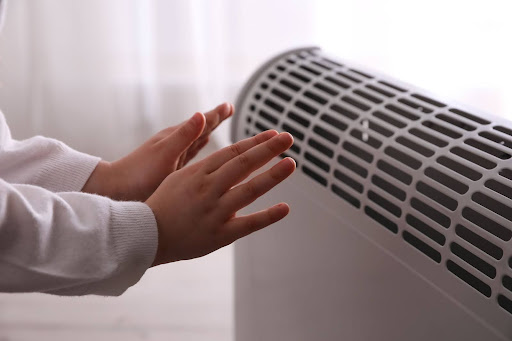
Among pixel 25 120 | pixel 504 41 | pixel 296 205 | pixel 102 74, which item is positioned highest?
pixel 296 205

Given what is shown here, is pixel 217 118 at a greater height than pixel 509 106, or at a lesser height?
greater

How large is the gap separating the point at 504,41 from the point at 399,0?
0.30 meters

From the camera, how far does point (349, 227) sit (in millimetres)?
651

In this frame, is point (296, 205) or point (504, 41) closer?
point (296, 205)

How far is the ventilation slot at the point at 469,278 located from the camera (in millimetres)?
513

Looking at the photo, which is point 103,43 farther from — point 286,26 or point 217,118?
point 217,118

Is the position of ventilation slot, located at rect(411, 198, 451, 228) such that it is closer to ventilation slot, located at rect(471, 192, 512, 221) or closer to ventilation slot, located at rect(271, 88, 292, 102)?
ventilation slot, located at rect(471, 192, 512, 221)

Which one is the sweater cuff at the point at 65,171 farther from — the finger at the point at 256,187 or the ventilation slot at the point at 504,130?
the ventilation slot at the point at 504,130

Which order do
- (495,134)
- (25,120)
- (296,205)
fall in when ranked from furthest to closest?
(25,120) < (296,205) < (495,134)

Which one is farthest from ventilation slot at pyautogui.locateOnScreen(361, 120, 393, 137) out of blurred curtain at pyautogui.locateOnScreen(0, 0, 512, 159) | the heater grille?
blurred curtain at pyautogui.locateOnScreen(0, 0, 512, 159)

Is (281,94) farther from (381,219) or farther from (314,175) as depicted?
(381,219)

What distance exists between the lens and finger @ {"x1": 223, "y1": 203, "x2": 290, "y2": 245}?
1.92ft

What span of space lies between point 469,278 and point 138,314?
86 cm

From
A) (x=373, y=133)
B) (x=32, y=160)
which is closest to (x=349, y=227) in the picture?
(x=373, y=133)
